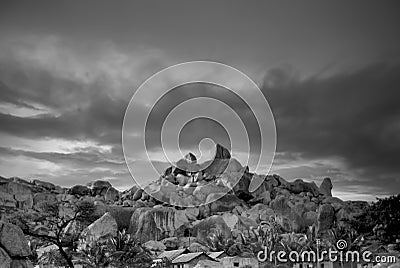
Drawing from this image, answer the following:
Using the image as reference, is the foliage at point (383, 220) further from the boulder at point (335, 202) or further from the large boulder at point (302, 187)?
the large boulder at point (302, 187)

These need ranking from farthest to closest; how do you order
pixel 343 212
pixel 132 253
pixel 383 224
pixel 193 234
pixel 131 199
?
pixel 131 199 → pixel 343 212 → pixel 193 234 → pixel 132 253 → pixel 383 224

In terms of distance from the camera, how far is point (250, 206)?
118500 millimetres

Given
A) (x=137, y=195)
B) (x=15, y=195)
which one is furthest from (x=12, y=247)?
(x=137, y=195)

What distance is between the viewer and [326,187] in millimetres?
137125

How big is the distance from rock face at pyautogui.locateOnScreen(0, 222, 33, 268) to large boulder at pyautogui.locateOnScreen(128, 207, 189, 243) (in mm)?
75079

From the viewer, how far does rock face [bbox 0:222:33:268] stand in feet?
49.3

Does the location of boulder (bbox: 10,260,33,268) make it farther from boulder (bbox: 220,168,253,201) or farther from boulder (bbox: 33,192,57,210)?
boulder (bbox: 220,168,253,201)

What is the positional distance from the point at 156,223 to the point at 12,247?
82.3m

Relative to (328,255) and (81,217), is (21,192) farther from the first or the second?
(81,217)

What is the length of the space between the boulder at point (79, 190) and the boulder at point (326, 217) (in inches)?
2424

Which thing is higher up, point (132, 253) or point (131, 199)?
point (131, 199)

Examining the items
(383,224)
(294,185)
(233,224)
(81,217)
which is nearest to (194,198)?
(233,224)

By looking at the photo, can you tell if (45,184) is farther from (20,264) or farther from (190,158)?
(20,264)

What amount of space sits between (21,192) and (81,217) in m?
85.1
